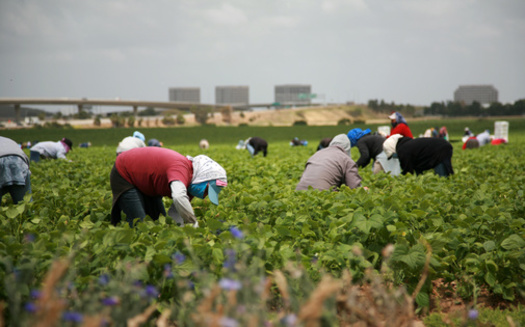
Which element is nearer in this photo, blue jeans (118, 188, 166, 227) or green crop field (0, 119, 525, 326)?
green crop field (0, 119, 525, 326)

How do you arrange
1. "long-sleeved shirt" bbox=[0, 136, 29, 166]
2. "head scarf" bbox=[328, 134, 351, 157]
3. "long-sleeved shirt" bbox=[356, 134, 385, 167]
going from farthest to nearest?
"long-sleeved shirt" bbox=[356, 134, 385, 167], "head scarf" bbox=[328, 134, 351, 157], "long-sleeved shirt" bbox=[0, 136, 29, 166]

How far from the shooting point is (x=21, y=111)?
8.17 m

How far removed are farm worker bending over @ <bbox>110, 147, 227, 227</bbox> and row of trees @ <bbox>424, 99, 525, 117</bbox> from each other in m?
30.6

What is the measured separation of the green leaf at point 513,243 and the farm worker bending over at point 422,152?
13.3 feet

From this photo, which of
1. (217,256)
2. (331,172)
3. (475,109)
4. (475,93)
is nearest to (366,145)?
(331,172)

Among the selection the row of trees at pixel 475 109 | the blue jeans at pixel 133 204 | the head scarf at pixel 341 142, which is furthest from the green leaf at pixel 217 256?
the row of trees at pixel 475 109

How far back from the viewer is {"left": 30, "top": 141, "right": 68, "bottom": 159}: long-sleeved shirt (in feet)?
36.7

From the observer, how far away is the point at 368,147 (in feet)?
24.6

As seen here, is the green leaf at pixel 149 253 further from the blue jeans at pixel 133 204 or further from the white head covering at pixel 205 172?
the blue jeans at pixel 133 204

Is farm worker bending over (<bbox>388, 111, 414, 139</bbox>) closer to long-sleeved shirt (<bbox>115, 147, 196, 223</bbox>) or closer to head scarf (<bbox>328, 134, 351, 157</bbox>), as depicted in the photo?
head scarf (<bbox>328, 134, 351, 157</bbox>)

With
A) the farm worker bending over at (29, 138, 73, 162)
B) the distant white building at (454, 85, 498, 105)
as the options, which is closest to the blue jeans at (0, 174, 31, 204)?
the farm worker bending over at (29, 138, 73, 162)

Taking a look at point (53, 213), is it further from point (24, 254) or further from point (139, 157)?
point (24, 254)

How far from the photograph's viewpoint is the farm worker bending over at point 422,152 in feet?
23.1

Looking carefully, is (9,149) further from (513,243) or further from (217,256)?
(513,243)
